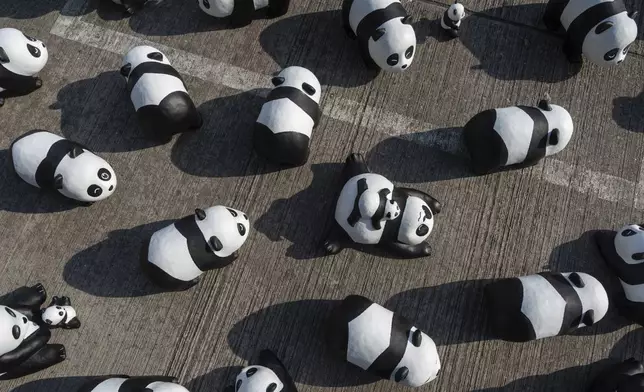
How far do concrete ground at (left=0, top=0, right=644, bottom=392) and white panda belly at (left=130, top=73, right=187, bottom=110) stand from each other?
528 mm

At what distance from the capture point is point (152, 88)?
450cm

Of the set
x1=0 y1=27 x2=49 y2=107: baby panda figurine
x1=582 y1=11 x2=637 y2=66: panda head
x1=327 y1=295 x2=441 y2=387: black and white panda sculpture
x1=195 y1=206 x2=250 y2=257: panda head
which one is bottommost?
x1=327 y1=295 x2=441 y2=387: black and white panda sculpture

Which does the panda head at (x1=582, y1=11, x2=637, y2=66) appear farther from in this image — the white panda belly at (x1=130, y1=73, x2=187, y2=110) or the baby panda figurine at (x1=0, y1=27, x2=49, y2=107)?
the baby panda figurine at (x1=0, y1=27, x2=49, y2=107)

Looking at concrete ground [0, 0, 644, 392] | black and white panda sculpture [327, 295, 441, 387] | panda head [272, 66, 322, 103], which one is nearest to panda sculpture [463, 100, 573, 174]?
concrete ground [0, 0, 644, 392]

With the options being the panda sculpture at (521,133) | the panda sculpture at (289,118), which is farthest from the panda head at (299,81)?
the panda sculpture at (521,133)

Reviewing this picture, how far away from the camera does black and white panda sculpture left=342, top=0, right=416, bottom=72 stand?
15.3 ft

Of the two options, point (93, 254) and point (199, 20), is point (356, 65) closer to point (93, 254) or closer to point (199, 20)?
point (199, 20)

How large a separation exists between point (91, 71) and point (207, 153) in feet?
4.72

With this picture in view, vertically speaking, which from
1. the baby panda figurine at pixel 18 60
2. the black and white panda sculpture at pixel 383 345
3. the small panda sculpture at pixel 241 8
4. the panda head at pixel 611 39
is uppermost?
the panda head at pixel 611 39

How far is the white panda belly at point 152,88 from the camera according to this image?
4.51 meters

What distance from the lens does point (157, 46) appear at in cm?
529

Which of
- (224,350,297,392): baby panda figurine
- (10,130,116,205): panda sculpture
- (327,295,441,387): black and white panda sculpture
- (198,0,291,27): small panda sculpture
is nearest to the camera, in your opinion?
(224,350,297,392): baby panda figurine

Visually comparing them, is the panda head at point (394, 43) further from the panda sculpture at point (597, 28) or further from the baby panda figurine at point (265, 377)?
the baby panda figurine at point (265, 377)

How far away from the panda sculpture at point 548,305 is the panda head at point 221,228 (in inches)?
84.8
